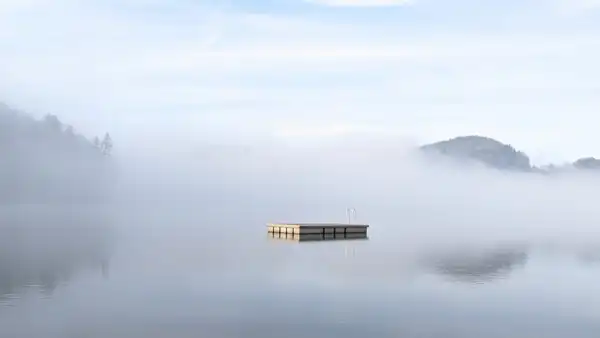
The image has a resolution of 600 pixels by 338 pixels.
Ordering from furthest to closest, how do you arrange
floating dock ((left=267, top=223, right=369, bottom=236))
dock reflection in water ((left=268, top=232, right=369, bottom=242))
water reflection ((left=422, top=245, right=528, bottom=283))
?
floating dock ((left=267, top=223, right=369, bottom=236)), dock reflection in water ((left=268, top=232, right=369, bottom=242)), water reflection ((left=422, top=245, right=528, bottom=283))

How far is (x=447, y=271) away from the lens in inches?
1463

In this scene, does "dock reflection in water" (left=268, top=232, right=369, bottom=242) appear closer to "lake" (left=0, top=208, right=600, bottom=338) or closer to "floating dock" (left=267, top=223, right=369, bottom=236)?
"floating dock" (left=267, top=223, right=369, bottom=236)

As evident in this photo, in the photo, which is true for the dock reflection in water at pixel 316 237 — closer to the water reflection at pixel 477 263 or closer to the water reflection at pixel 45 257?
the water reflection at pixel 477 263

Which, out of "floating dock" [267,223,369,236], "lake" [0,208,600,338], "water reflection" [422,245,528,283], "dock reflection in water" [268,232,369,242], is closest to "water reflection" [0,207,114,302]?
"lake" [0,208,600,338]

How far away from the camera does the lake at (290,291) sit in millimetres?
22031

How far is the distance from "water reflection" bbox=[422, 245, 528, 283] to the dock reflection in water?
455 inches

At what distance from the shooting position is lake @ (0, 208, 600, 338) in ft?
72.3

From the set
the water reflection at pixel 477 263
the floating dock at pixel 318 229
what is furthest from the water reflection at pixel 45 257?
the water reflection at pixel 477 263

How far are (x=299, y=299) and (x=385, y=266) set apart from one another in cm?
1305

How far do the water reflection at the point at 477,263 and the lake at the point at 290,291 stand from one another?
0.11m

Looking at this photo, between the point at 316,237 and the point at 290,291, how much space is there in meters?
28.9

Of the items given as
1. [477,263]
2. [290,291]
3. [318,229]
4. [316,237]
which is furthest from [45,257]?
[477,263]

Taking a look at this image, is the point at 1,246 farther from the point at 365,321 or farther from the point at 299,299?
the point at 365,321

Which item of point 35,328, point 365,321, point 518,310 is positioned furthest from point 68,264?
point 518,310
